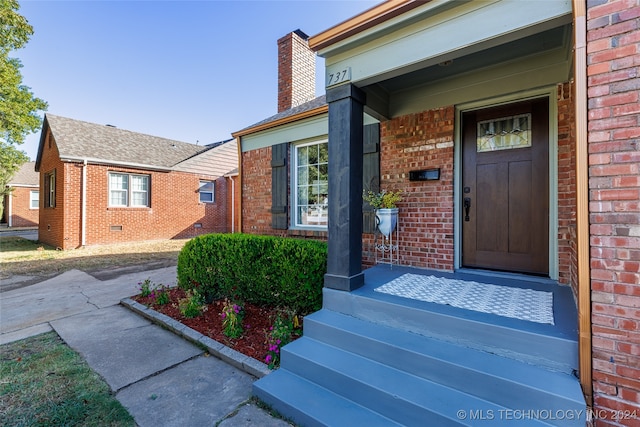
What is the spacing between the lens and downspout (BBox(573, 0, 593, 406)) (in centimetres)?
158

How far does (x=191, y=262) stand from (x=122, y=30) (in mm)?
8551

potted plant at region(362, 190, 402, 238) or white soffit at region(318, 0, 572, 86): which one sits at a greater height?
white soffit at region(318, 0, 572, 86)

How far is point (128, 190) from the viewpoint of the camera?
34.7 feet

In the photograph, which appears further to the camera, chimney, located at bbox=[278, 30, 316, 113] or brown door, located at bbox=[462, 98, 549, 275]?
chimney, located at bbox=[278, 30, 316, 113]

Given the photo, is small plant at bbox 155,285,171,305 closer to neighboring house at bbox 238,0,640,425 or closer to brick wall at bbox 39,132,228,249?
neighboring house at bbox 238,0,640,425

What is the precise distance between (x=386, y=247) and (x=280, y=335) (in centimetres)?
199

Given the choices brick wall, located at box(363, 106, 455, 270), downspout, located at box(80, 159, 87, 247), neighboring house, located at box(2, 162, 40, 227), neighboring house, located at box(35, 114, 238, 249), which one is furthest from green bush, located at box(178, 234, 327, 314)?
neighboring house, located at box(2, 162, 40, 227)

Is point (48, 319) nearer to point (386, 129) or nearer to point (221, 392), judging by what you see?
point (221, 392)

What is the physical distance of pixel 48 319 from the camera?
3.80 m

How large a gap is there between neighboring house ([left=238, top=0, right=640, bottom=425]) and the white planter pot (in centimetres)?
33

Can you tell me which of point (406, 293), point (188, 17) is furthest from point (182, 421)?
point (188, 17)

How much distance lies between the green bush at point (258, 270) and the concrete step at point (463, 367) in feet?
2.59

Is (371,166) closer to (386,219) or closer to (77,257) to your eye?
(386,219)

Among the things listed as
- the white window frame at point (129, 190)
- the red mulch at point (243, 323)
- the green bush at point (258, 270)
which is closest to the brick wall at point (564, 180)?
the green bush at point (258, 270)
